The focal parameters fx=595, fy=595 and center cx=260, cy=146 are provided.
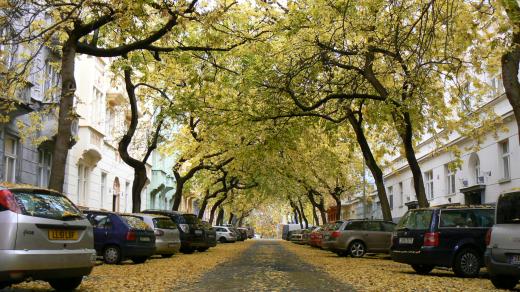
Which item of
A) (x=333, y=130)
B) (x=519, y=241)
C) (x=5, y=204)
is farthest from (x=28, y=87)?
(x=519, y=241)

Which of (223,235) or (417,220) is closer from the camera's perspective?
(417,220)

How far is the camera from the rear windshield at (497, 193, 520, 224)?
37.0 ft

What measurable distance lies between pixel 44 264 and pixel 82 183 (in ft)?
71.7

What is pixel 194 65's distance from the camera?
19.7 m

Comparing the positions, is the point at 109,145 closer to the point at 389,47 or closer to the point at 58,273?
the point at 389,47

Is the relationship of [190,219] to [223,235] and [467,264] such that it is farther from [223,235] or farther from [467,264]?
[223,235]

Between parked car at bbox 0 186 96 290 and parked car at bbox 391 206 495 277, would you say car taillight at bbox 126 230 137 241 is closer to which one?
parked car at bbox 0 186 96 290

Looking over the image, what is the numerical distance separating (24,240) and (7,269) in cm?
47

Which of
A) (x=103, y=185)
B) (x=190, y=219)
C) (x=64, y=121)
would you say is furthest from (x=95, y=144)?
(x=64, y=121)

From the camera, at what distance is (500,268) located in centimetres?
1122

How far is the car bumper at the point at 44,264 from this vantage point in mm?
8211

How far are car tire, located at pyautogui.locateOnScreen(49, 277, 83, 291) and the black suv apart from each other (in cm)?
1441

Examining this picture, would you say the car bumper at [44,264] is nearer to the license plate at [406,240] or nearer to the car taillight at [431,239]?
the car taillight at [431,239]

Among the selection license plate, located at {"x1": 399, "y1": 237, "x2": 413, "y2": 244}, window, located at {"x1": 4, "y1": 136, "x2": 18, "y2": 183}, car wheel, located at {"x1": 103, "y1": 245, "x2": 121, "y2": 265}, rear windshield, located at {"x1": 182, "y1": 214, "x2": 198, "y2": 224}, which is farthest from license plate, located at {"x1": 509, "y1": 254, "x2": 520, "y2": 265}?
window, located at {"x1": 4, "y1": 136, "x2": 18, "y2": 183}
